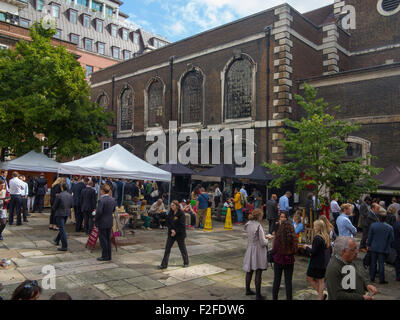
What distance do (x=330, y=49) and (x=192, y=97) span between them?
9969 millimetres

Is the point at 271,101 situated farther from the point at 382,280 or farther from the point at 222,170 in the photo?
the point at 382,280

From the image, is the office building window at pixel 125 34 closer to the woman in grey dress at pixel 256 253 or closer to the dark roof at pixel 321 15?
the dark roof at pixel 321 15

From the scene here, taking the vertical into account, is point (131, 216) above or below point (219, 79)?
below

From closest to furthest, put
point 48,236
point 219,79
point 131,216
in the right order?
point 48,236 < point 131,216 < point 219,79

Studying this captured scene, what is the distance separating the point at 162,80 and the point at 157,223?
1606 centimetres

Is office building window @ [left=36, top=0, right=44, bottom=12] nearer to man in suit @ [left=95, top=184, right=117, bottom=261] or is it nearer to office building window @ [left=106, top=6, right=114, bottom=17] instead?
office building window @ [left=106, top=6, right=114, bottom=17]

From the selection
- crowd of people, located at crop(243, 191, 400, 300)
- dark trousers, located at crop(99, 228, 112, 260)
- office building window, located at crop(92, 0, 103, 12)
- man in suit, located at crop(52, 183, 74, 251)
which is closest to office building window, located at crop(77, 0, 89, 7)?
office building window, located at crop(92, 0, 103, 12)

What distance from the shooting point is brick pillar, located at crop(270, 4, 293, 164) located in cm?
1814

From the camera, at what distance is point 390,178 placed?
13078mm

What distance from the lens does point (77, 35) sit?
4859cm

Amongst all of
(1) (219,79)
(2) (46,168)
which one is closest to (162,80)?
(1) (219,79)

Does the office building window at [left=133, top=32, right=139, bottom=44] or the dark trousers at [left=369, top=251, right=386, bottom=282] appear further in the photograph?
the office building window at [left=133, top=32, right=139, bottom=44]

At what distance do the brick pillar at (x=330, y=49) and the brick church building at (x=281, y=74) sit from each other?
2.4 inches

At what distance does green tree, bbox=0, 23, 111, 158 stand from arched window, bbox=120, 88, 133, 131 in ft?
34.0
